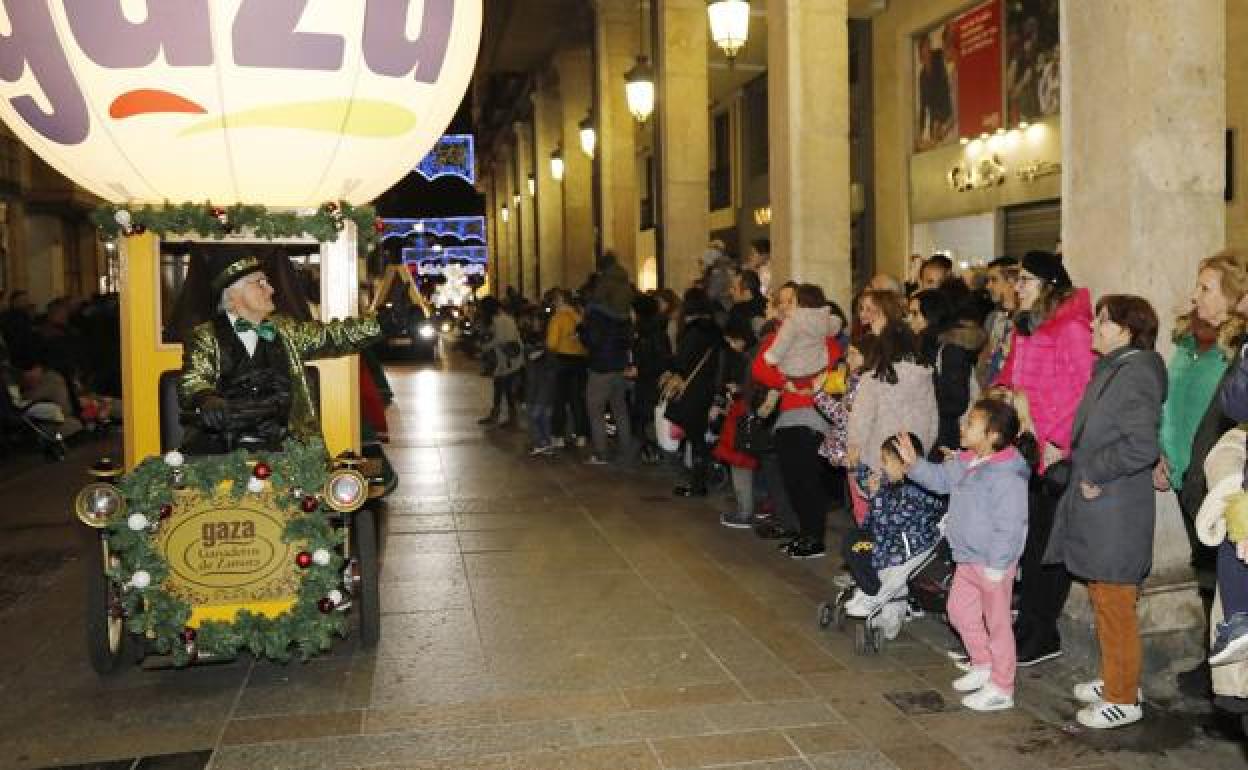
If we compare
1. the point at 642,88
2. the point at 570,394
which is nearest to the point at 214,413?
the point at 570,394

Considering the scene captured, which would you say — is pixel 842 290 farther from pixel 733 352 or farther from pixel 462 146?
pixel 462 146

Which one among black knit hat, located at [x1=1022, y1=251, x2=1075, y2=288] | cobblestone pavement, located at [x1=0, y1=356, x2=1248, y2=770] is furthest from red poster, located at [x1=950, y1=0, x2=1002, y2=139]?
black knit hat, located at [x1=1022, y1=251, x2=1075, y2=288]

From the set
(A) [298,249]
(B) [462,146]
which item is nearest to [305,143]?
(A) [298,249]

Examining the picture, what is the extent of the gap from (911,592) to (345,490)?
3.04 meters

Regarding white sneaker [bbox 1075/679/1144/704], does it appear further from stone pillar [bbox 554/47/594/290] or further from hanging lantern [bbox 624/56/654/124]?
stone pillar [bbox 554/47/594/290]

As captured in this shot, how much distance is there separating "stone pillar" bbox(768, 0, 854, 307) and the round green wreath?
528cm

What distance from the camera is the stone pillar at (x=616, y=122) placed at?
61.6ft

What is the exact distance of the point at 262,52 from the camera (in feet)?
15.6

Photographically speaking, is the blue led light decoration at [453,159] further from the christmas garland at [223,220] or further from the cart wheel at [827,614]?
the cart wheel at [827,614]

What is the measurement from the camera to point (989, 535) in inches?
206

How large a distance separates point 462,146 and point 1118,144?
202 ft

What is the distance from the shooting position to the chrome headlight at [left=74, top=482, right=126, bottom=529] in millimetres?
5488

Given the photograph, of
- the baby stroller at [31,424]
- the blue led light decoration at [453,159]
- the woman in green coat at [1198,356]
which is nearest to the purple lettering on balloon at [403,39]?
the woman in green coat at [1198,356]

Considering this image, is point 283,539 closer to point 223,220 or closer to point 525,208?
point 223,220
